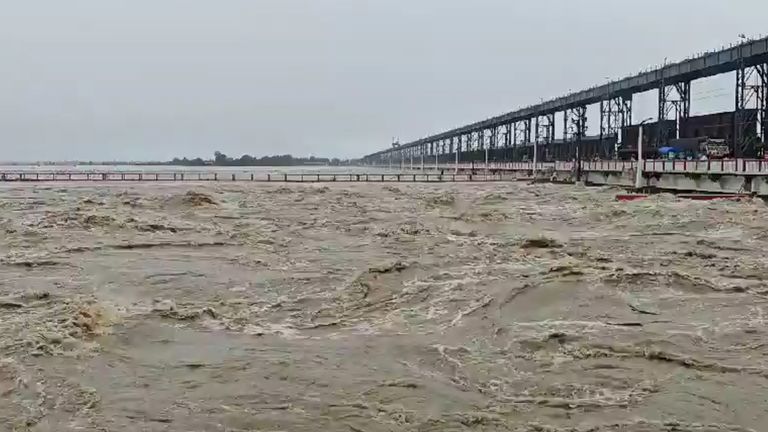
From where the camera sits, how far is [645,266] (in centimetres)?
1500

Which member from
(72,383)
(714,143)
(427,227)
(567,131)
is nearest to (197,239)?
(427,227)

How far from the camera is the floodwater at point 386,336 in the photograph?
669 centimetres

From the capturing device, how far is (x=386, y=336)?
9500mm

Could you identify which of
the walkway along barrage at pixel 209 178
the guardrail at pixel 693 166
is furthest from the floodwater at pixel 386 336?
the walkway along barrage at pixel 209 178

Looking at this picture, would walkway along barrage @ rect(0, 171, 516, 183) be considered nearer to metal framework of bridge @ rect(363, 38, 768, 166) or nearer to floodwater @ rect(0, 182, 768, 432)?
metal framework of bridge @ rect(363, 38, 768, 166)

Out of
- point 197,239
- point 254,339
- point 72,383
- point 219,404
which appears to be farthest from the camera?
point 197,239

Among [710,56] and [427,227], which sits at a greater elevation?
[710,56]

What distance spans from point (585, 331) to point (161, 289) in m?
7.63

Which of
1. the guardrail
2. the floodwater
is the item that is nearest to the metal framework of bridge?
the guardrail

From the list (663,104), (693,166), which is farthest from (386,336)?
(663,104)

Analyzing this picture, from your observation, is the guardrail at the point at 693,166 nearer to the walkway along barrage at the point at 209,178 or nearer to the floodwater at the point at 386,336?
the floodwater at the point at 386,336

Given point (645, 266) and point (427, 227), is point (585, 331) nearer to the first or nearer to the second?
point (645, 266)

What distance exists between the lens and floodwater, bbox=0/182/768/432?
6.69m

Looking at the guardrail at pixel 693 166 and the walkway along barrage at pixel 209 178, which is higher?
the guardrail at pixel 693 166
